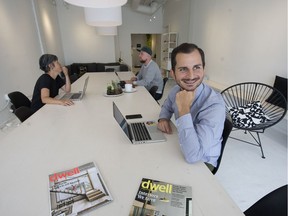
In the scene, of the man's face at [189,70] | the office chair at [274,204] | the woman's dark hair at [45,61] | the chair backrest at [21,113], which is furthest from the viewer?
the woman's dark hair at [45,61]

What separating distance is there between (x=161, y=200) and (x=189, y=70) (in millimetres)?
720

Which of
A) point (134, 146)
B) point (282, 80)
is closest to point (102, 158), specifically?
point (134, 146)

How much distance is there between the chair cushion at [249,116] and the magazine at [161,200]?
1830 millimetres

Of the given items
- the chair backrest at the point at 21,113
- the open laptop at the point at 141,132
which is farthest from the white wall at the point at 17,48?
the open laptop at the point at 141,132

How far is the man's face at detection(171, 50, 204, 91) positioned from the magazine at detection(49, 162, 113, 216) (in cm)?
71

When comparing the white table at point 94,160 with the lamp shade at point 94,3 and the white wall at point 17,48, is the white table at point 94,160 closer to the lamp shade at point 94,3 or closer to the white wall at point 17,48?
the lamp shade at point 94,3

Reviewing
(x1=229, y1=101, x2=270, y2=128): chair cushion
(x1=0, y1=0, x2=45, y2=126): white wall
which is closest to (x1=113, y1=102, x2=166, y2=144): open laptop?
(x1=229, y1=101, x2=270, y2=128): chair cushion

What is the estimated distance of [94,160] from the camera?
3.09 ft

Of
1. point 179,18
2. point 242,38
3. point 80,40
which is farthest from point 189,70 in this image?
point 80,40

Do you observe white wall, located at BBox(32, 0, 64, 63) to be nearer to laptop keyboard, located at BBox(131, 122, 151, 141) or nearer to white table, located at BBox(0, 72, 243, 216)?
white table, located at BBox(0, 72, 243, 216)

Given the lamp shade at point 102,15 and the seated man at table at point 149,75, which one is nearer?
the lamp shade at point 102,15

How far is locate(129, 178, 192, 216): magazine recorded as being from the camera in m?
0.65

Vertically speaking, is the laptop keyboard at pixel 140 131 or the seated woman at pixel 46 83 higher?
the seated woman at pixel 46 83

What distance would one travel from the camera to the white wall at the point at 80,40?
6598mm
